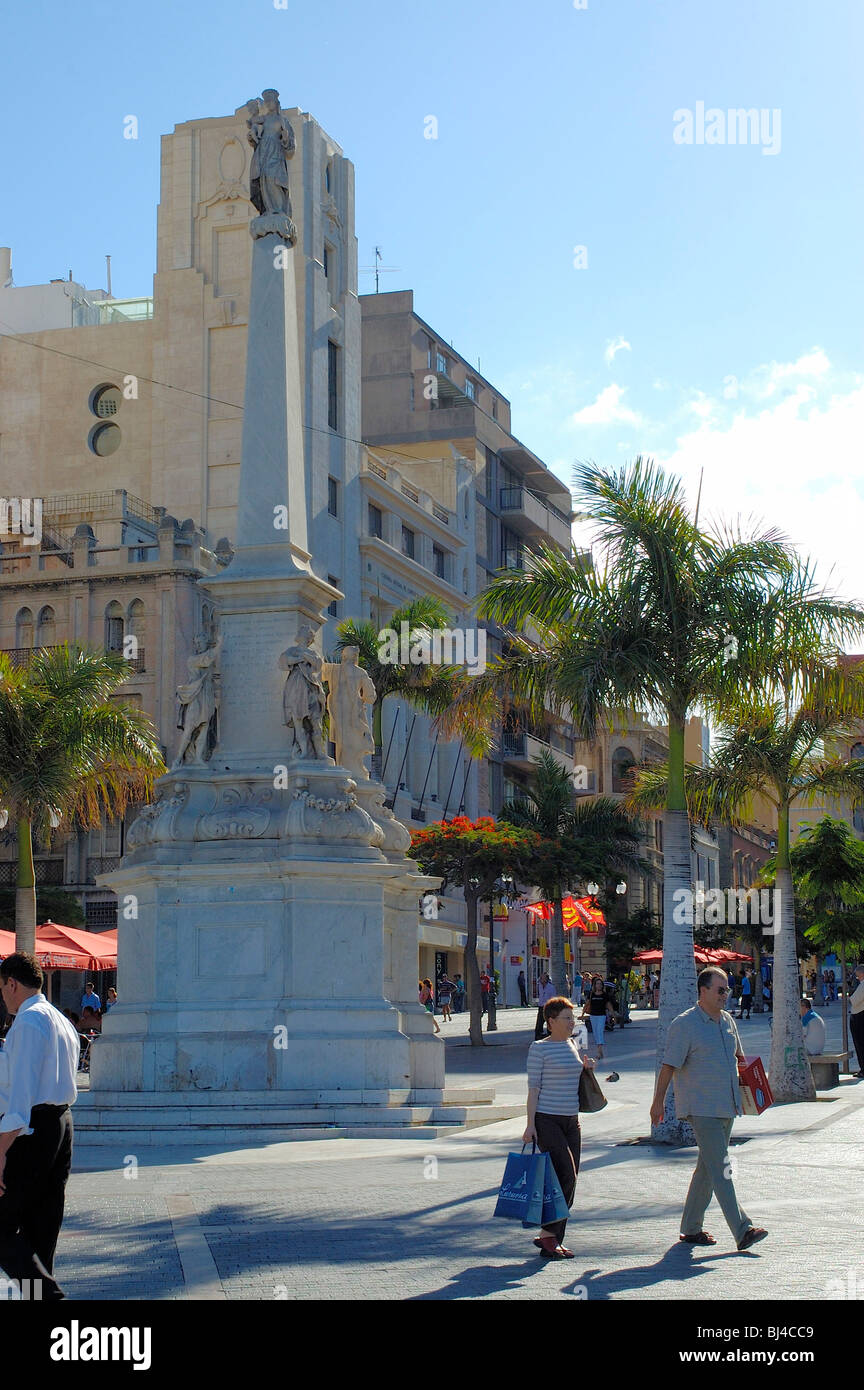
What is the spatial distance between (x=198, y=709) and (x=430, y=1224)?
10354mm

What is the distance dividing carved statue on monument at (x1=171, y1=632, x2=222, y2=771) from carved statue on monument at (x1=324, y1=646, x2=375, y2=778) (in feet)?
5.35

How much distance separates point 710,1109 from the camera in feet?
32.9

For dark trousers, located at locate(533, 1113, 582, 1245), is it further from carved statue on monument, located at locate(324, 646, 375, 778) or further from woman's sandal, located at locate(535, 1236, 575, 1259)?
carved statue on monument, located at locate(324, 646, 375, 778)

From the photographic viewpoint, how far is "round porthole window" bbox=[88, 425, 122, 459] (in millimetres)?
59781

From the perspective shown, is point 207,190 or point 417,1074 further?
point 207,190

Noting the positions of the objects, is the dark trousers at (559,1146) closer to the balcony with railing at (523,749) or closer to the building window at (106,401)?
the building window at (106,401)

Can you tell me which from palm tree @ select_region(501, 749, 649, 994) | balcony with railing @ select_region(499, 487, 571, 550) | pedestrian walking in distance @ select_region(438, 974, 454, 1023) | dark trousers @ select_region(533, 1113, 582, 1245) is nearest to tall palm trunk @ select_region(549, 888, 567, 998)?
palm tree @ select_region(501, 749, 649, 994)

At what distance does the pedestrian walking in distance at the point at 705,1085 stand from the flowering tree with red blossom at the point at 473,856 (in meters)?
28.6

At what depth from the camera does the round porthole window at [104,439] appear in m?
59.8

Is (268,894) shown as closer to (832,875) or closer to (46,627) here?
(832,875)

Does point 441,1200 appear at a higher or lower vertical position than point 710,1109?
lower

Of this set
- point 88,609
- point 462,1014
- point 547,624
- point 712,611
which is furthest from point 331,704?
point 462,1014
